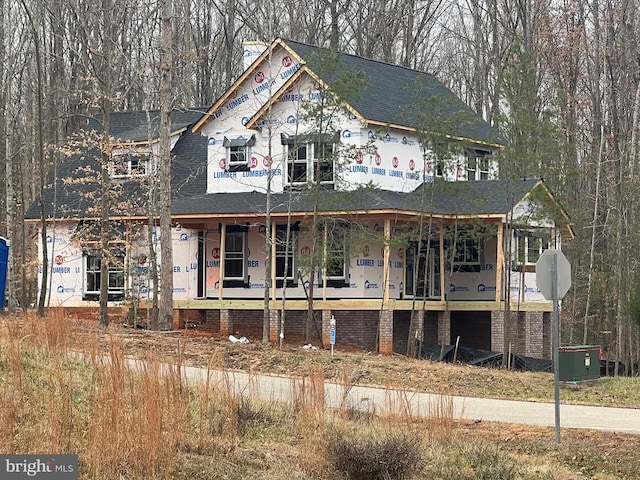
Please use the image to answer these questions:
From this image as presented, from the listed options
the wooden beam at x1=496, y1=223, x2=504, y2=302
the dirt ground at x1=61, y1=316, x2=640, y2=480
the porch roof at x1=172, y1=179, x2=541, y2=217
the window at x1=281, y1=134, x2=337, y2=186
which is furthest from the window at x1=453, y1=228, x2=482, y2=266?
the dirt ground at x1=61, y1=316, x2=640, y2=480

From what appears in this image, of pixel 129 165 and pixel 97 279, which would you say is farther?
pixel 97 279

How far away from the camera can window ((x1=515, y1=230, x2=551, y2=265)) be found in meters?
34.4

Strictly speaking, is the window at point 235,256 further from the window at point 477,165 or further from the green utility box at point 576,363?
the green utility box at point 576,363

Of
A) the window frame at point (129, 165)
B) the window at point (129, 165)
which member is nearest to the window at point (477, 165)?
the window frame at point (129, 165)

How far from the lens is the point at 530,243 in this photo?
36.0m

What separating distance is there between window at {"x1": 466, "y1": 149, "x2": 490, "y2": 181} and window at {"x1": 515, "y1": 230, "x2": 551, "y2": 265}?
2.51 metres

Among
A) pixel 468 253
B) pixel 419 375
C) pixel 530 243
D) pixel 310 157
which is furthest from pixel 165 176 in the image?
pixel 530 243

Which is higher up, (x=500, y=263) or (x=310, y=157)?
(x=310, y=157)

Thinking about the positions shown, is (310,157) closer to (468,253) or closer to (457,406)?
(468,253)

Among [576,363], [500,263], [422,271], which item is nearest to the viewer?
[576,363]

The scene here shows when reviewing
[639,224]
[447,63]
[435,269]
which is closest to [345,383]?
[435,269]

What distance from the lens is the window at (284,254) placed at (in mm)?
35688

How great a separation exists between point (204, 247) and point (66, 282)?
17.2 ft

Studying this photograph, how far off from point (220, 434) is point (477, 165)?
24724 mm
